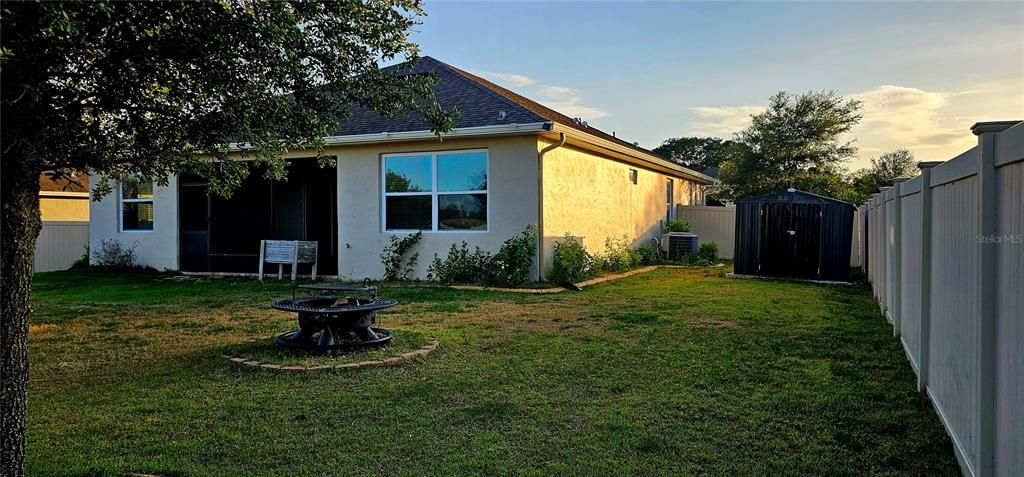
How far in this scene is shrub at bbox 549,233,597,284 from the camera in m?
11.6

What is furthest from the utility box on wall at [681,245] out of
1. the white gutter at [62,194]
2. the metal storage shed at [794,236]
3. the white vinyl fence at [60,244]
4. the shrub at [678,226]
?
the white gutter at [62,194]

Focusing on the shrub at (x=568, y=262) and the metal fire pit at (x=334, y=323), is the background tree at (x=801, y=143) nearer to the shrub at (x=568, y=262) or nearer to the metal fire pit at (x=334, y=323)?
the shrub at (x=568, y=262)

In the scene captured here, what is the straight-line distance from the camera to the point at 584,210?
1332 cm

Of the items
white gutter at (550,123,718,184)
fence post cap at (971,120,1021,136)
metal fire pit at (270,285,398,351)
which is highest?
white gutter at (550,123,718,184)

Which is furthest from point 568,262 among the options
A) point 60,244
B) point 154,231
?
point 60,244

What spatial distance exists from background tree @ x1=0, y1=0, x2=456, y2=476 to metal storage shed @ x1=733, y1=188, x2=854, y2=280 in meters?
10.3

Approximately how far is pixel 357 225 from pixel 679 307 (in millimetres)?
6906

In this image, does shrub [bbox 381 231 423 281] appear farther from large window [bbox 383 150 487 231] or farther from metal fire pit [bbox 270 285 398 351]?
metal fire pit [bbox 270 285 398 351]

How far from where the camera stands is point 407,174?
1230cm

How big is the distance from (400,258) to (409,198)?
3.91ft

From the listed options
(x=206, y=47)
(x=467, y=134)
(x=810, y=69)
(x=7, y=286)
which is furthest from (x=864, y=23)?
(x=7, y=286)

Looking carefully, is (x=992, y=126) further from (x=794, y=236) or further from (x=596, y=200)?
(x=596, y=200)

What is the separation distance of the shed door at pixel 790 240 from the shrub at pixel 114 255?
46.8ft

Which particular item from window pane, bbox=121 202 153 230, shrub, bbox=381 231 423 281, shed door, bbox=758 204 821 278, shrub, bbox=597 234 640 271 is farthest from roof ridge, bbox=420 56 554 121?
window pane, bbox=121 202 153 230
